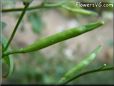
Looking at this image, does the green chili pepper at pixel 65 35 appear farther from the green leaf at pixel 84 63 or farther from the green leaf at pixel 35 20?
the green leaf at pixel 35 20

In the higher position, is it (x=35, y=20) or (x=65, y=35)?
(x=65, y=35)

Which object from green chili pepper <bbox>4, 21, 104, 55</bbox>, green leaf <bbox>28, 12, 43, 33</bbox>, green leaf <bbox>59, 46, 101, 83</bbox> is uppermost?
green chili pepper <bbox>4, 21, 104, 55</bbox>

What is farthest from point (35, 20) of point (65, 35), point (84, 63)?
point (65, 35)

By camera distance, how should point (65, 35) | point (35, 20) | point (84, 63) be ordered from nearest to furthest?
point (65, 35) < point (84, 63) < point (35, 20)

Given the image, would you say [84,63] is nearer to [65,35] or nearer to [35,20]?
[65,35]

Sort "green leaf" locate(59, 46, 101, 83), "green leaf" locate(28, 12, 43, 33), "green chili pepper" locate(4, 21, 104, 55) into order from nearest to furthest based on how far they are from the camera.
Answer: "green chili pepper" locate(4, 21, 104, 55) < "green leaf" locate(59, 46, 101, 83) < "green leaf" locate(28, 12, 43, 33)

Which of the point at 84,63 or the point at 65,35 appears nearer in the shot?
the point at 65,35

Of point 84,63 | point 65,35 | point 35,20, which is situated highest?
point 65,35

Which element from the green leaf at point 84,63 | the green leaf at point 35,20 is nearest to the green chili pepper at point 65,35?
the green leaf at point 84,63

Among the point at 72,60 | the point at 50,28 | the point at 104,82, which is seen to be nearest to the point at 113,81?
the point at 104,82

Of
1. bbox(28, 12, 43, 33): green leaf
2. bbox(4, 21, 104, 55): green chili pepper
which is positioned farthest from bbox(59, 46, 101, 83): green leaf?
bbox(28, 12, 43, 33): green leaf

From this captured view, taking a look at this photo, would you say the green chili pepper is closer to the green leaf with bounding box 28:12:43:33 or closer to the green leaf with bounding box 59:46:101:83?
the green leaf with bounding box 59:46:101:83
